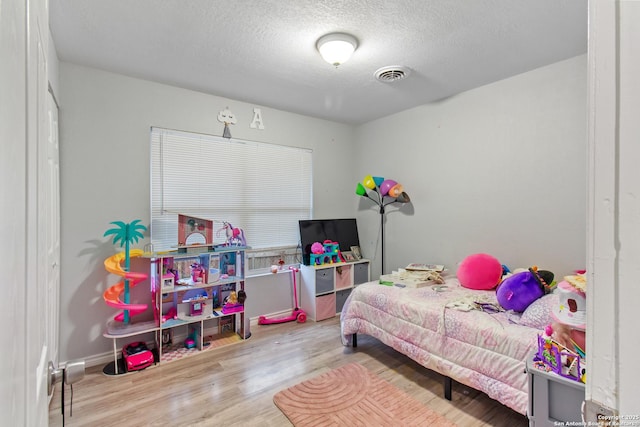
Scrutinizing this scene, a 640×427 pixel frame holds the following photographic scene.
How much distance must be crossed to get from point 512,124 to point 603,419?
299cm

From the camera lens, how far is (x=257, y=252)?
3.61m

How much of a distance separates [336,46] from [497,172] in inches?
77.5

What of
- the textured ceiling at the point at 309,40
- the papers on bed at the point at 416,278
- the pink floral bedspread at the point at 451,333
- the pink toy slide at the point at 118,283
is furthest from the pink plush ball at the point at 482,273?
the pink toy slide at the point at 118,283

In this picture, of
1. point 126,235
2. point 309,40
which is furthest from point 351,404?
point 309,40

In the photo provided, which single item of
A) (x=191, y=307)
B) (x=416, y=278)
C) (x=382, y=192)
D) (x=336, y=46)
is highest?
(x=336, y=46)

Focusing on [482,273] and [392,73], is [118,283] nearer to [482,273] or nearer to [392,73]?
[392,73]

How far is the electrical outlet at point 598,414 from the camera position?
0.44 m

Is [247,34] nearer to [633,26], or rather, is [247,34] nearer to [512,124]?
[633,26]

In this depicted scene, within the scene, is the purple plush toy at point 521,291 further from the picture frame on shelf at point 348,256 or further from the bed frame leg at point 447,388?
the picture frame on shelf at point 348,256

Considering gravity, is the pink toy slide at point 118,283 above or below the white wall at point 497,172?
below

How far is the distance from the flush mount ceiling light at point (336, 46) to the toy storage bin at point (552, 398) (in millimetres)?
2166

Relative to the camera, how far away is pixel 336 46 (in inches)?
84.1

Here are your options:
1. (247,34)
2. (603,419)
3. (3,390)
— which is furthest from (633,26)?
(247,34)

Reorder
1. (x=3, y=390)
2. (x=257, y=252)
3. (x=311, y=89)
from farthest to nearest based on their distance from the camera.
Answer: (x=257, y=252), (x=311, y=89), (x=3, y=390)
